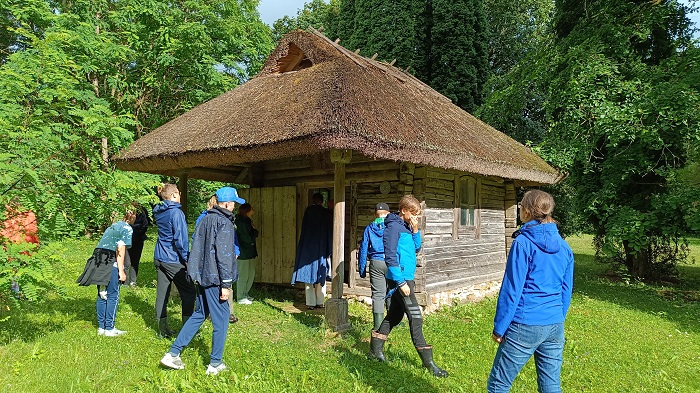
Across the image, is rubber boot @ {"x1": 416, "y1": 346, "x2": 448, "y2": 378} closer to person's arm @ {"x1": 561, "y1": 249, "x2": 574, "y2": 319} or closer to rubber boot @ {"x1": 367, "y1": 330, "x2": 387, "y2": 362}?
rubber boot @ {"x1": 367, "y1": 330, "x2": 387, "y2": 362}

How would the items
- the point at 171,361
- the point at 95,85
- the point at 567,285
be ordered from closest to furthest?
the point at 567,285 → the point at 171,361 → the point at 95,85

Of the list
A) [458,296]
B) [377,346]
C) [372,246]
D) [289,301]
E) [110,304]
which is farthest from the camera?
A: [458,296]

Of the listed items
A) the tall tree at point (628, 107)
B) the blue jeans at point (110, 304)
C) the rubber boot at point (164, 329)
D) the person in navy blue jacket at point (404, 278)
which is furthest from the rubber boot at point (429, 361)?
the tall tree at point (628, 107)

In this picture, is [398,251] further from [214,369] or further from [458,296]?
[458,296]

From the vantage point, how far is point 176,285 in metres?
5.35

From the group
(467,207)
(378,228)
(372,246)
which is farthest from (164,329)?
(467,207)

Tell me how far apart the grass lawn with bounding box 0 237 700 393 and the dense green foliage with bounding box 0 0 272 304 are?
0.73 metres

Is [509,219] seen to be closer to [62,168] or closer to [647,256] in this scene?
[647,256]

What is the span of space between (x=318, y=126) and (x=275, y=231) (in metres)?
3.84

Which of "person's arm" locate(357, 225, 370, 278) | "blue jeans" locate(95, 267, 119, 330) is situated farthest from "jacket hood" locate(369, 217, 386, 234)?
"blue jeans" locate(95, 267, 119, 330)

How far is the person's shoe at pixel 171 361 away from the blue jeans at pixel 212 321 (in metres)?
0.05

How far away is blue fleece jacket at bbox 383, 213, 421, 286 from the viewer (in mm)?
4371

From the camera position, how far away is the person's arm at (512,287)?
9.42ft

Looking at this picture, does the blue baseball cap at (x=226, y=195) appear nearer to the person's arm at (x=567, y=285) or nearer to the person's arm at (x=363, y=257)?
the person's arm at (x=363, y=257)
